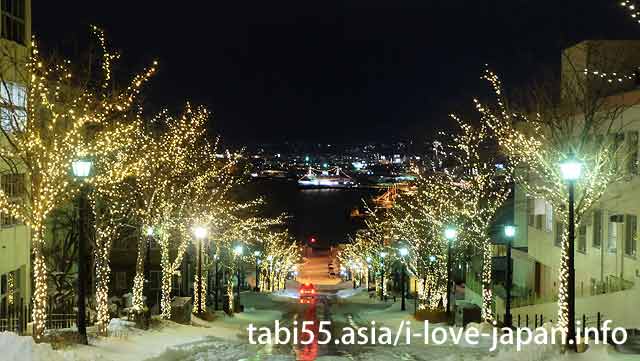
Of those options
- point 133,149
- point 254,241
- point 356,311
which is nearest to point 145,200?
point 133,149

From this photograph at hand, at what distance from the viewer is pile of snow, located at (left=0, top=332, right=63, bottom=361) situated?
44.5 feet

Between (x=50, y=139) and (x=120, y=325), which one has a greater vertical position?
(x=50, y=139)

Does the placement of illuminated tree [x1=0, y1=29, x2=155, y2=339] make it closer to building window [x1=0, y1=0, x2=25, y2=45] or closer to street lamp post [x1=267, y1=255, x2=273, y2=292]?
building window [x1=0, y1=0, x2=25, y2=45]

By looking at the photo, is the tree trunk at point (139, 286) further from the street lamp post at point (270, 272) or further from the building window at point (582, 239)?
the street lamp post at point (270, 272)

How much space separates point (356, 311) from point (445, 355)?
30.7m

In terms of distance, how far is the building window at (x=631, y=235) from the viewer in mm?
29938

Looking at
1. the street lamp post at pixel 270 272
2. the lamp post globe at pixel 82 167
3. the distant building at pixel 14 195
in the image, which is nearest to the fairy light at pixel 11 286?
the distant building at pixel 14 195

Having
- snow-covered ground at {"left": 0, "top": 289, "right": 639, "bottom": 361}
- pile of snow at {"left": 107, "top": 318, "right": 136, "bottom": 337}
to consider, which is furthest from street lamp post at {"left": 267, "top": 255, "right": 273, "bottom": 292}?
pile of snow at {"left": 107, "top": 318, "right": 136, "bottom": 337}

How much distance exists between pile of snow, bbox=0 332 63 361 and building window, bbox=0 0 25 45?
46.2 feet

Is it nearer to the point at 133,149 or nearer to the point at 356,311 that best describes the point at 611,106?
the point at 133,149

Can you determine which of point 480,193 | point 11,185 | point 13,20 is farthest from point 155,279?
point 13,20

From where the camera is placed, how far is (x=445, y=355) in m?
20.8

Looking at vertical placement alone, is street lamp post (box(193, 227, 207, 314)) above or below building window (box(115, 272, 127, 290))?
above

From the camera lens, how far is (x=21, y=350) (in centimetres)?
1377
